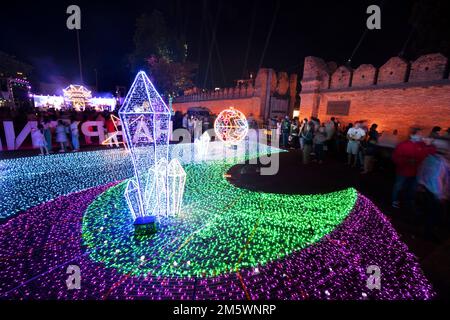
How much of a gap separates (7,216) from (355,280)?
6501 mm

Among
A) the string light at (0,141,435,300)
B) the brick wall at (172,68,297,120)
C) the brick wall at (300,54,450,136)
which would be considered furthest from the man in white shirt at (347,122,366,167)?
the brick wall at (172,68,297,120)

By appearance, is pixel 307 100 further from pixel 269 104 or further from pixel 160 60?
pixel 160 60

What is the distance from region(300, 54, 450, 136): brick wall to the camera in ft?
29.9

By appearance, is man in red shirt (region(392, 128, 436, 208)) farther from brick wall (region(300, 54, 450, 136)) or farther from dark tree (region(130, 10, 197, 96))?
dark tree (region(130, 10, 197, 96))

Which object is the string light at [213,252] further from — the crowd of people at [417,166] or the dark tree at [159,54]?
the dark tree at [159,54]

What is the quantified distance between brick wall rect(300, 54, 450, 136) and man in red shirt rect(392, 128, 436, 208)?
199 inches

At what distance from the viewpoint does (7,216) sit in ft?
14.9

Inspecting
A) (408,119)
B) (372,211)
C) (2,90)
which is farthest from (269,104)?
(2,90)

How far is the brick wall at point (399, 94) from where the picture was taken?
9109mm

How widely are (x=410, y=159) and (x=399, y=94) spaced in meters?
7.55

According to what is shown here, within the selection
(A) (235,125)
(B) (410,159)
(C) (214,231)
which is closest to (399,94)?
(B) (410,159)

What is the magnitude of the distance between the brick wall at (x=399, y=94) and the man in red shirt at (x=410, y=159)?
5050 millimetres

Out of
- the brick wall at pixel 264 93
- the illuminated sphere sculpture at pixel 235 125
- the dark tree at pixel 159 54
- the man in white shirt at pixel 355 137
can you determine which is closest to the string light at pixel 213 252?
the illuminated sphere sculpture at pixel 235 125

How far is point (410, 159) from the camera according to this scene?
4801 mm
